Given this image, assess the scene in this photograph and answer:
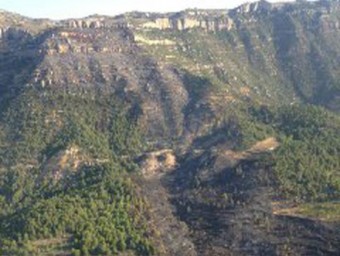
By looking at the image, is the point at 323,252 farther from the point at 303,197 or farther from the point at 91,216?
the point at 91,216

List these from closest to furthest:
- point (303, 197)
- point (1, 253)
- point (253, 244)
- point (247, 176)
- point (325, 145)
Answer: point (1, 253) → point (253, 244) → point (303, 197) → point (247, 176) → point (325, 145)

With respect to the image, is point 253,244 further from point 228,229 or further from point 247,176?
point 247,176

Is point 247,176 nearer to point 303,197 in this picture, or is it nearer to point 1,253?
point 303,197

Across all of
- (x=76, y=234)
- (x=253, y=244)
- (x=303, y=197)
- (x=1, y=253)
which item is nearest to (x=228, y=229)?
(x=253, y=244)

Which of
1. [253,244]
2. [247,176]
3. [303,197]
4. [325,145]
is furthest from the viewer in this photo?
[325,145]

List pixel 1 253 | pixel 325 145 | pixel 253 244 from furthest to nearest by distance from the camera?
1. pixel 325 145
2. pixel 253 244
3. pixel 1 253

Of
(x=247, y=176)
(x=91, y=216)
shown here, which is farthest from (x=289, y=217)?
(x=91, y=216)

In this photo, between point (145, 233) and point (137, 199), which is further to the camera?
point (137, 199)

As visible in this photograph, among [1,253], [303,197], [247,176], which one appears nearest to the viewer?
[1,253]

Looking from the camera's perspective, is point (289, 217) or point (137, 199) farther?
point (137, 199)
